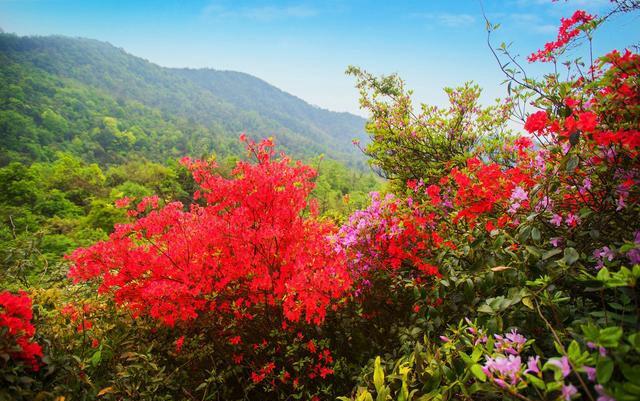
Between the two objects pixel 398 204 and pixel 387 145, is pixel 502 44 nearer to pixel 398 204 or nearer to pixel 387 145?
pixel 398 204

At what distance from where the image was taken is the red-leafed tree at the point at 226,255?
3.62m

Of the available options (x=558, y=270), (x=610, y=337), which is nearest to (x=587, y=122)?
(x=558, y=270)

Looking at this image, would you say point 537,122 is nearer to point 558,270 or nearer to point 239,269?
point 558,270

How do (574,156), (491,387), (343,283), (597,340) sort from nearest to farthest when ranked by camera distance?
(597,340) < (491,387) < (574,156) < (343,283)

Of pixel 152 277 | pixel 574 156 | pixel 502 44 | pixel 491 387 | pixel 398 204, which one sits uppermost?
pixel 502 44

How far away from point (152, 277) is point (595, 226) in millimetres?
4088

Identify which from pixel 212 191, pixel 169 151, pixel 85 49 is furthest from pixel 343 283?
pixel 85 49

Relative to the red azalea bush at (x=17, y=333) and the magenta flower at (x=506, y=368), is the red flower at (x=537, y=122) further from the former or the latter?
the red azalea bush at (x=17, y=333)

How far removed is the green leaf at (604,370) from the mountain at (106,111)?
69.1ft

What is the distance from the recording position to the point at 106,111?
74.8 meters

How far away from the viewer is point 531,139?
315cm

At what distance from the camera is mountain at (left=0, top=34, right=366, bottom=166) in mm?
54594

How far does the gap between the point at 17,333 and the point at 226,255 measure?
1.92 metres

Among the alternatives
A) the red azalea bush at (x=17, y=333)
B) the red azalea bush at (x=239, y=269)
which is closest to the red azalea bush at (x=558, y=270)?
the red azalea bush at (x=239, y=269)
